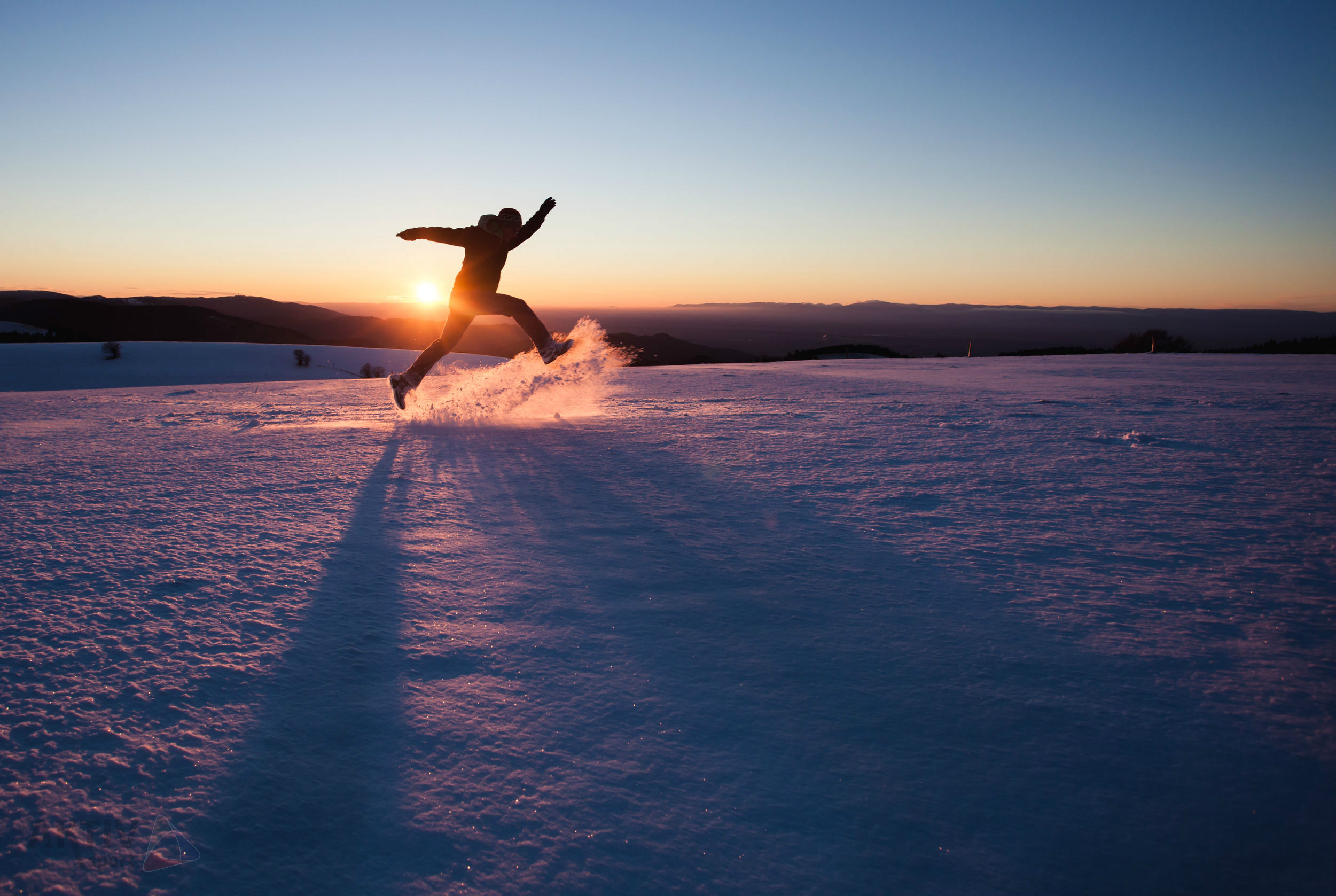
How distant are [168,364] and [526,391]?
13.5 meters

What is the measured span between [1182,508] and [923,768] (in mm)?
2011

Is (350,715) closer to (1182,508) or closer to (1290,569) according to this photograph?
(1290,569)

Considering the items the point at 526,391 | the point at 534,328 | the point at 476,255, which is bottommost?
the point at 526,391

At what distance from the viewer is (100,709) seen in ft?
4.22

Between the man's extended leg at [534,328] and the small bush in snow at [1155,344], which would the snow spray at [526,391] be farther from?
the small bush in snow at [1155,344]

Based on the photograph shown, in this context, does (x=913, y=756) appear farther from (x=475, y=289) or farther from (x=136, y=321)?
(x=136, y=321)

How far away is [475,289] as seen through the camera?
5.46 metres

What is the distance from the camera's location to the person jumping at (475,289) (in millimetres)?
5359

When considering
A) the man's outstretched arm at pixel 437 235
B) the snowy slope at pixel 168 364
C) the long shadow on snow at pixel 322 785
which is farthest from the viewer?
the snowy slope at pixel 168 364

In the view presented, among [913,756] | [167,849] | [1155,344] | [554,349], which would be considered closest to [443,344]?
[554,349]

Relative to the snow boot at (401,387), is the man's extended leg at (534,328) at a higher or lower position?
higher

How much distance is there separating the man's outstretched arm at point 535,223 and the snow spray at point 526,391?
87 centimetres

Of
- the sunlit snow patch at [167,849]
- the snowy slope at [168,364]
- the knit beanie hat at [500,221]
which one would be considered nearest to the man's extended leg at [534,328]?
the knit beanie hat at [500,221]

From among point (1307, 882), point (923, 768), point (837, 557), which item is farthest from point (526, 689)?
point (1307, 882)
